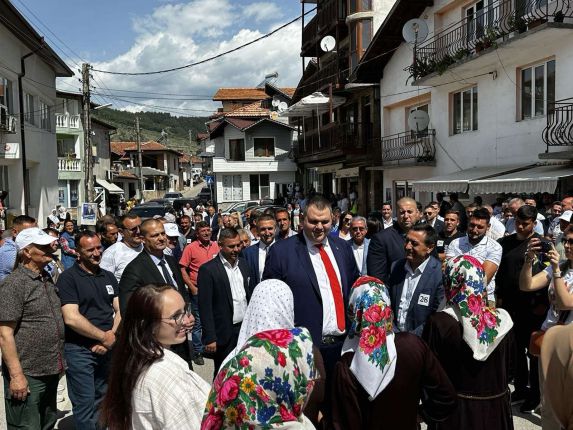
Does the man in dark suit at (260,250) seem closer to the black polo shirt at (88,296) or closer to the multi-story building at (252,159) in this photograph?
the black polo shirt at (88,296)

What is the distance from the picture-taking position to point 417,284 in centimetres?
424

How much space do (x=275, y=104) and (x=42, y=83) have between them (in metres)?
20.8

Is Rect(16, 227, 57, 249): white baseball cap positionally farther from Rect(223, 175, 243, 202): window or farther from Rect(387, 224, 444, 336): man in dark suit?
Rect(223, 175, 243, 202): window

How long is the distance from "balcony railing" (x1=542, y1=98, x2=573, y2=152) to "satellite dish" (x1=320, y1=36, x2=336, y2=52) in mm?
15578

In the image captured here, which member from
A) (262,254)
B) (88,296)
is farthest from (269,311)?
(262,254)

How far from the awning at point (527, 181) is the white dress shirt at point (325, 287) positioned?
830 centimetres

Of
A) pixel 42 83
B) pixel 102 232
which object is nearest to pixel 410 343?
pixel 102 232

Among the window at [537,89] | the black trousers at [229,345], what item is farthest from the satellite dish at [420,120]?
the black trousers at [229,345]

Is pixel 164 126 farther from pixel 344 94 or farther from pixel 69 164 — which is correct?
pixel 344 94

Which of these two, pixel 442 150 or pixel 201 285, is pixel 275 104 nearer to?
pixel 442 150

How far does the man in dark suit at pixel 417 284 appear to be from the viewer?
4156 millimetres

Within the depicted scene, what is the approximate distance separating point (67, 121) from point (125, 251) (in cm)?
3302

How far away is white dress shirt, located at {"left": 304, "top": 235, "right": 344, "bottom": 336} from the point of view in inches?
150

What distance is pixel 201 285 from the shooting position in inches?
195
